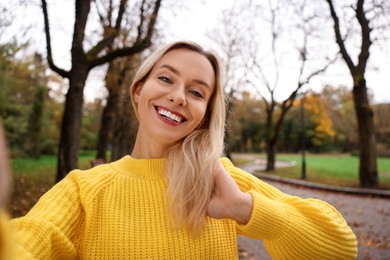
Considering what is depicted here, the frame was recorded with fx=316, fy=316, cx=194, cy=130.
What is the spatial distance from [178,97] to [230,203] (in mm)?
582

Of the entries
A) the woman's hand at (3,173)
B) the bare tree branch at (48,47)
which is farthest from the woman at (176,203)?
the bare tree branch at (48,47)

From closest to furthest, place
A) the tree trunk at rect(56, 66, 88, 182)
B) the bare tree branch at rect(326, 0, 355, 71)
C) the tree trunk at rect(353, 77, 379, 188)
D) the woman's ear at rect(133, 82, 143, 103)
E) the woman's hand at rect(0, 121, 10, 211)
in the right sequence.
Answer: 1. the woman's hand at rect(0, 121, 10, 211)
2. the woman's ear at rect(133, 82, 143, 103)
3. the tree trunk at rect(56, 66, 88, 182)
4. the tree trunk at rect(353, 77, 379, 188)
5. the bare tree branch at rect(326, 0, 355, 71)

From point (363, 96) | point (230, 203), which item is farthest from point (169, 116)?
point (363, 96)

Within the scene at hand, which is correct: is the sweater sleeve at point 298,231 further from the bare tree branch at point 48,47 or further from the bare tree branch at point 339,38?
the bare tree branch at point 339,38

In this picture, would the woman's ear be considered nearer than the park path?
Yes

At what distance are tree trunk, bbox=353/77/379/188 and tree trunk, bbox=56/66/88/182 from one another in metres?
10.6

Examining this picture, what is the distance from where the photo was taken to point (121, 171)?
1738 millimetres

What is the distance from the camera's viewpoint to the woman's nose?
1.60m

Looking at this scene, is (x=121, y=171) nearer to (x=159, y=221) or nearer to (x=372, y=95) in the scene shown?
(x=159, y=221)

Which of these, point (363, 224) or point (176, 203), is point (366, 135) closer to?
point (363, 224)

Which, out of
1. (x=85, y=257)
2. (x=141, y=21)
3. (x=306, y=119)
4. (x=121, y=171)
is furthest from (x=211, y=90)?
(x=306, y=119)

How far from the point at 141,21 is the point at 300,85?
12.1 metres

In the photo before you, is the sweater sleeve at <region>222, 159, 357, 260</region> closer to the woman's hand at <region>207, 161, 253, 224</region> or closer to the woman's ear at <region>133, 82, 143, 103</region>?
the woman's hand at <region>207, 161, 253, 224</region>

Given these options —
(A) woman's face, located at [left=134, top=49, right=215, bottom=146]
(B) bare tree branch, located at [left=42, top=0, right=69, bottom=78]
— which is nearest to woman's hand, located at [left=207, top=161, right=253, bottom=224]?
(A) woman's face, located at [left=134, top=49, right=215, bottom=146]
